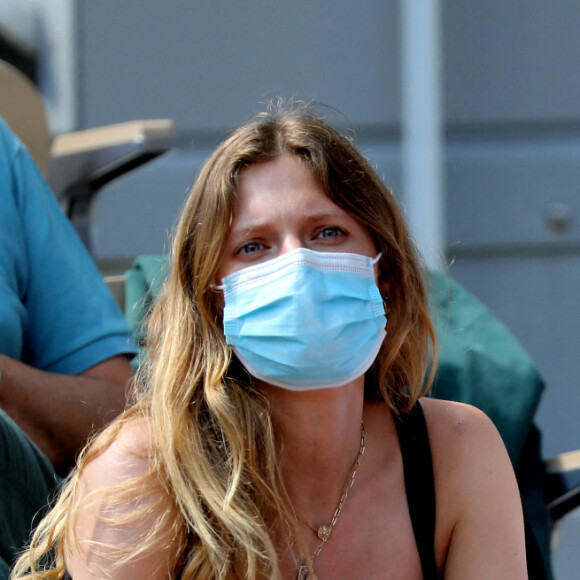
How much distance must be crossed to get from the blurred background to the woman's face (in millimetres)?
2638

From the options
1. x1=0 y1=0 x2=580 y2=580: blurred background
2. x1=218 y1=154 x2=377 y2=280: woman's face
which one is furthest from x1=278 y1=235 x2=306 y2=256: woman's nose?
x1=0 y1=0 x2=580 y2=580: blurred background

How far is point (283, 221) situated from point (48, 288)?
0.77m

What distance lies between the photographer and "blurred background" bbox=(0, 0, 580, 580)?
424 centimetres

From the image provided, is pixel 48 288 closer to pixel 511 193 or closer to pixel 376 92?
pixel 376 92

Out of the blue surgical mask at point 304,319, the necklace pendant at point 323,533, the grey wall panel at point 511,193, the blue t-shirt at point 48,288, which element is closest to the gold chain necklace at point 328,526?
the necklace pendant at point 323,533

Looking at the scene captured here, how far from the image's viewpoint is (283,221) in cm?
158

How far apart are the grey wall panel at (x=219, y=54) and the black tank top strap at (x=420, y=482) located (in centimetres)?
269

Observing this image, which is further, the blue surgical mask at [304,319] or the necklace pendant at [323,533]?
the necklace pendant at [323,533]

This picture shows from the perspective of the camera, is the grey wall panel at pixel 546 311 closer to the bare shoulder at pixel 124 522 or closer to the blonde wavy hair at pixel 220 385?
the blonde wavy hair at pixel 220 385

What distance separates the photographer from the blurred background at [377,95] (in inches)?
167

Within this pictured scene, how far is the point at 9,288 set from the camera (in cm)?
206

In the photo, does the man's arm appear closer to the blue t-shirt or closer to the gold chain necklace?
the blue t-shirt

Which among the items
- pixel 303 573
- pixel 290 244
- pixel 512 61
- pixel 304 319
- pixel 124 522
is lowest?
pixel 303 573

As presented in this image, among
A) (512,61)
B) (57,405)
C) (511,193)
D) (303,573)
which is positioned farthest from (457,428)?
(512,61)
